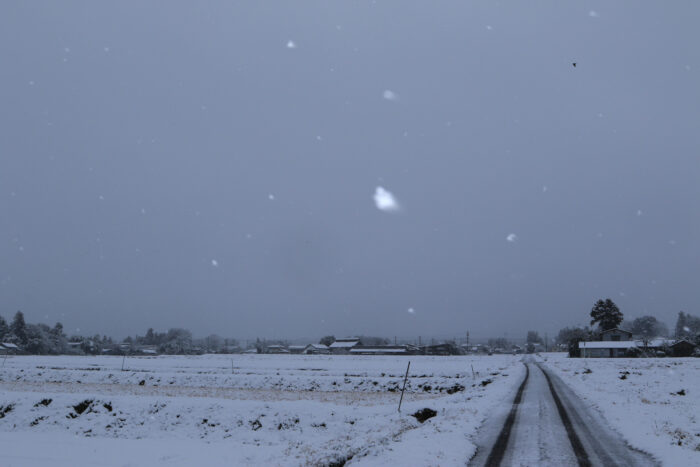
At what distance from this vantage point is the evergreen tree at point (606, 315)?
122938mm

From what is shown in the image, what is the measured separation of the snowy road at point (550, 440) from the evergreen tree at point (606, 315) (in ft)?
378

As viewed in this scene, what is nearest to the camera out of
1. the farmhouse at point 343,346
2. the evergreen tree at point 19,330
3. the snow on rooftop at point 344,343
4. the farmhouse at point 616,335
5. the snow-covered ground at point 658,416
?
the snow-covered ground at point 658,416

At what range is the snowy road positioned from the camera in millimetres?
12664

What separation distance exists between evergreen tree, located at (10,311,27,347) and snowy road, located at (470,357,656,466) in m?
149

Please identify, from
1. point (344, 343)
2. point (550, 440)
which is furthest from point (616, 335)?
point (550, 440)

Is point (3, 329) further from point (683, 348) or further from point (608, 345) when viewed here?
point (683, 348)

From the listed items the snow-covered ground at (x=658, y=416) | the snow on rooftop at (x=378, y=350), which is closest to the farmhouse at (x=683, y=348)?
Answer: the snow on rooftop at (x=378, y=350)

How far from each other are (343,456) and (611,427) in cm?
1088

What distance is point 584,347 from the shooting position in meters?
104

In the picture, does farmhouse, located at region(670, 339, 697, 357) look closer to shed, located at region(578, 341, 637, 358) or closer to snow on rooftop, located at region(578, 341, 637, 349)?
shed, located at region(578, 341, 637, 358)

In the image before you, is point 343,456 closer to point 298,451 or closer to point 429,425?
point 298,451

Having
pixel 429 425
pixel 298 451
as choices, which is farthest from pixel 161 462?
pixel 429 425

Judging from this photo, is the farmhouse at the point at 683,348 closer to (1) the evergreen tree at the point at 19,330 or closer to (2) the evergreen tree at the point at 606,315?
(2) the evergreen tree at the point at 606,315

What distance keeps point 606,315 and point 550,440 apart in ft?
416
